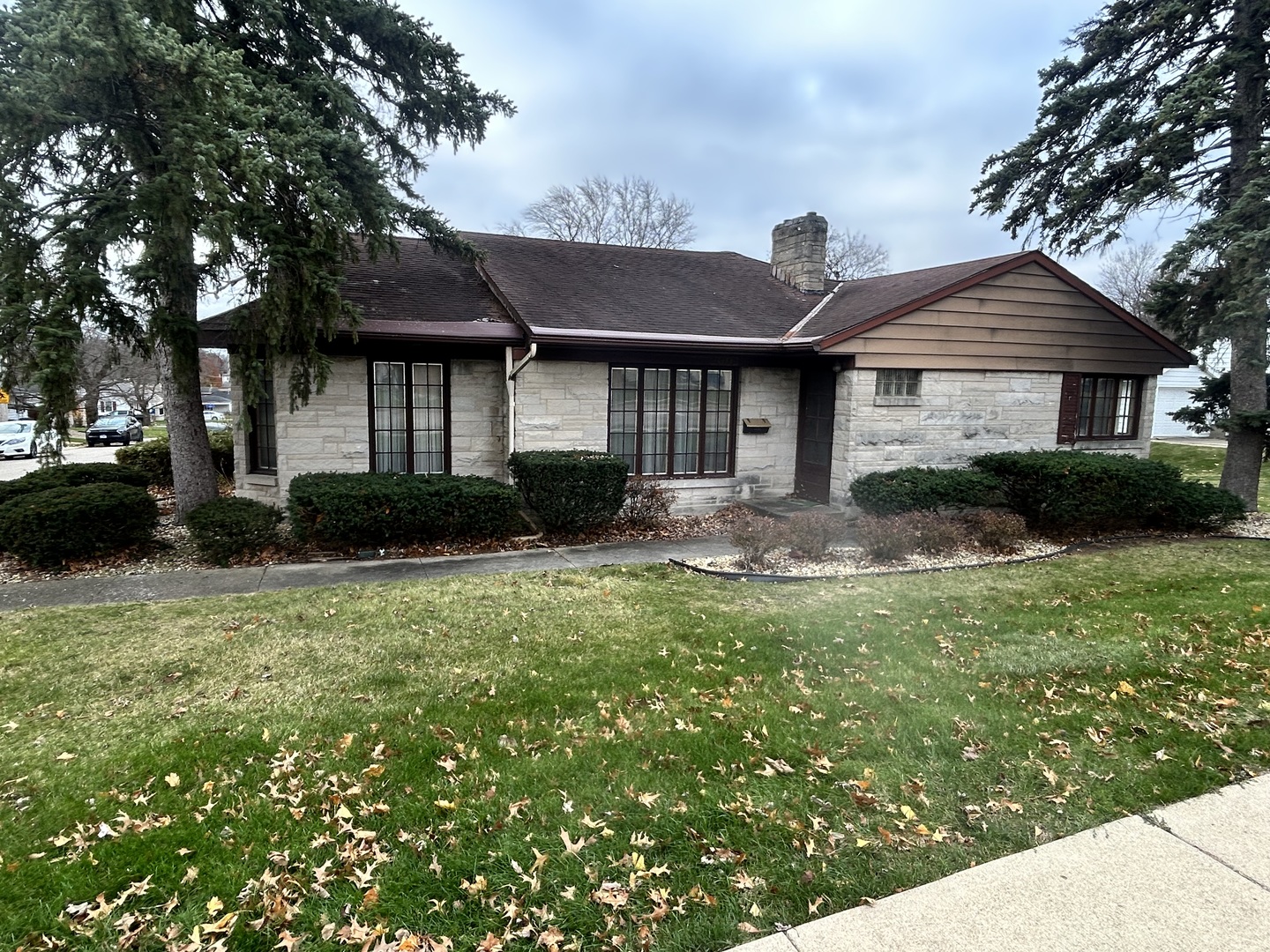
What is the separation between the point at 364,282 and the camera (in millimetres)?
10977

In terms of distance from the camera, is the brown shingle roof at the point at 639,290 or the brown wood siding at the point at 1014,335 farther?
the brown shingle roof at the point at 639,290

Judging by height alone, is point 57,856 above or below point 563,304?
below

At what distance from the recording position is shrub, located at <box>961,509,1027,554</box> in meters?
8.77

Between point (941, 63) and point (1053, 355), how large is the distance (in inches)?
194

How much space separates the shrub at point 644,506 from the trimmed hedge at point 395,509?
1644 millimetres

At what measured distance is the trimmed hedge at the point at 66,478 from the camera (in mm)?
9047

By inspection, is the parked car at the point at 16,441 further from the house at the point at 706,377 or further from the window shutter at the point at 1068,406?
the window shutter at the point at 1068,406

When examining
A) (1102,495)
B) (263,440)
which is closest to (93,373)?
(263,440)

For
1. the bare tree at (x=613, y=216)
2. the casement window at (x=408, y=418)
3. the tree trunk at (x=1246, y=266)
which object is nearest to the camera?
the tree trunk at (x=1246, y=266)

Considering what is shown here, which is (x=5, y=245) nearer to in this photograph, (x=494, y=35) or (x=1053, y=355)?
(x=494, y=35)

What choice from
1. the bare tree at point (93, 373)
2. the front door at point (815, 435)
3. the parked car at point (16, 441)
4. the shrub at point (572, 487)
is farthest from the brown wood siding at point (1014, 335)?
the bare tree at point (93, 373)

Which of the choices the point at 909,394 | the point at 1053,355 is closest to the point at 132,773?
the point at 909,394

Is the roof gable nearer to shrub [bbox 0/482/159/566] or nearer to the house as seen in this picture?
the house

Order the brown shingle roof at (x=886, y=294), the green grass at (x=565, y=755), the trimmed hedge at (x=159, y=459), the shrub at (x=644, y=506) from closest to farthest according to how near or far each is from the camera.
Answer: the green grass at (x=565, y=755) < the shrub at (x=644, y=506) < the brown shingle roof at (x=886, y=294) < the trimmed hedge at (x=159, y=459)
